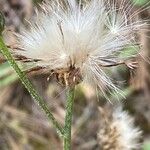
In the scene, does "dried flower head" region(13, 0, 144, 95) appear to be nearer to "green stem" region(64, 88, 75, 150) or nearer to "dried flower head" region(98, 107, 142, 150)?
"green stem" region(64, 88, 75, 150)

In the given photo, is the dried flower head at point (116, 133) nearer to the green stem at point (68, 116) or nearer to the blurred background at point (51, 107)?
the green stem at point (68, 116)

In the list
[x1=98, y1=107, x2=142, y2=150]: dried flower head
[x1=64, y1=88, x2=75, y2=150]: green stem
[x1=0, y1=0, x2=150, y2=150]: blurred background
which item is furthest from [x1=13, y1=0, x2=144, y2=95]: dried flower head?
[x1=0, y1=0, x2=150, y2=150]: blurred background

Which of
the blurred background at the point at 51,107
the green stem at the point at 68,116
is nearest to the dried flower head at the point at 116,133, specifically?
the green stem at the point at 68,116

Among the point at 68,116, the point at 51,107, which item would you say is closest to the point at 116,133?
the point at 68,116

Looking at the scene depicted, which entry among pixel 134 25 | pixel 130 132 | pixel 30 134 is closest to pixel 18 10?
pixel 30 134

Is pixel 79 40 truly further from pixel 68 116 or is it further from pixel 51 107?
pixel 51 107
